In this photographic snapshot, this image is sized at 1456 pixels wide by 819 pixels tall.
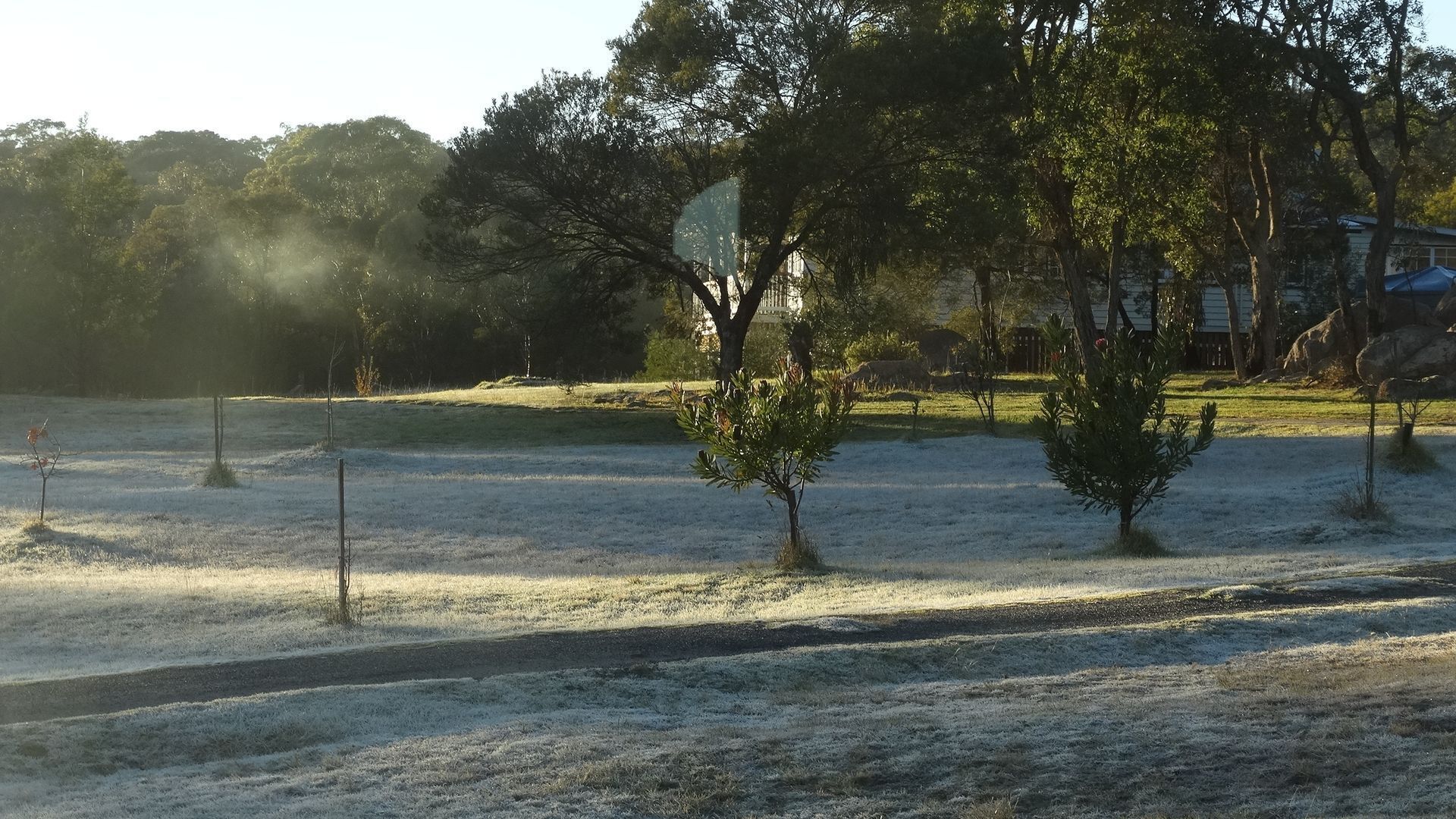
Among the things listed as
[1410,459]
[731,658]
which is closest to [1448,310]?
[1410,459]

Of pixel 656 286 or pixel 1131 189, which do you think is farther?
pixel 656 286

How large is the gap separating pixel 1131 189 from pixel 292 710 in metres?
24.8

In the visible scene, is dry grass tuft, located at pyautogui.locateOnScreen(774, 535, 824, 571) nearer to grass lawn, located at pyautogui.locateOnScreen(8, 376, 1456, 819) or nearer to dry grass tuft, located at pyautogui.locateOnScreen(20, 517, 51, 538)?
grass lawn, located at pyautogui.locateOnScreen(8, 376, 1456, 819)

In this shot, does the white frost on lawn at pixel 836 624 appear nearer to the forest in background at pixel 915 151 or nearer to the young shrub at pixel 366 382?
the forest in background at pixel 915 151

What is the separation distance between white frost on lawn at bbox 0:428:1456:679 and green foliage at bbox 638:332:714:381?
16.0 metres

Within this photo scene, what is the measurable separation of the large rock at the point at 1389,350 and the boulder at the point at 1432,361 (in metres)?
0.07

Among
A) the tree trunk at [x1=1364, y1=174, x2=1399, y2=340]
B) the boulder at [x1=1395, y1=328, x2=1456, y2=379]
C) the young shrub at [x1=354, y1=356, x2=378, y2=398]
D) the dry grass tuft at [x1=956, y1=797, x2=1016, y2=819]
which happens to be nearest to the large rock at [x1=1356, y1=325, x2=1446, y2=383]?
the boulder at [x1=1395, y1=328, x2=1456, y2=379]

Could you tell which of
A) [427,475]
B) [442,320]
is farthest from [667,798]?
Answer: [442,320]

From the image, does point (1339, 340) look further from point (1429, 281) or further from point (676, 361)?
point (676, 361)

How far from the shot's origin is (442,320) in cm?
5341

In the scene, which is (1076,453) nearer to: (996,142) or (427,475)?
→ (427,475)

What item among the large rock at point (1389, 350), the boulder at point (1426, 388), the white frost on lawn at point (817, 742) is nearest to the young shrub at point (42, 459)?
the white frost on lawn at point (817, 742)

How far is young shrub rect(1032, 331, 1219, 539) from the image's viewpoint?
557 inches

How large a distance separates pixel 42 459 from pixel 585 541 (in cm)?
741
